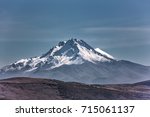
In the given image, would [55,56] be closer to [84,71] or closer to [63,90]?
[84,71]

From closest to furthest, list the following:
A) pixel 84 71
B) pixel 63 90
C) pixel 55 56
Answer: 1. pixel 63 90
2. pixel 55 56
3. pixel 84 71

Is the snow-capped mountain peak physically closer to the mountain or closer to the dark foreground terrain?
the mountain

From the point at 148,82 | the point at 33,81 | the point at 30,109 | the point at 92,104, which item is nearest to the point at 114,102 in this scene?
the point at 92,104

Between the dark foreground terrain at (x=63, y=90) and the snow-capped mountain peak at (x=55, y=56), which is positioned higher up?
the snow-capped mountain peak at (x=55, y=56)

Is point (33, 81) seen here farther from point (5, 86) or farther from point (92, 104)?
point (92, 104)

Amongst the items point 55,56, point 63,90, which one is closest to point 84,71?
point 55,56

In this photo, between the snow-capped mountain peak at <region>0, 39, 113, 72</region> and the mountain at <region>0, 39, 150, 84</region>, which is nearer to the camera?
the snow-capped mountain peak at <region>0, 39, 113, 72</region>

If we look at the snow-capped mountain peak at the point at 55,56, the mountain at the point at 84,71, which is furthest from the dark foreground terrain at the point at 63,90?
the snow-capped mountain peak at the point at 55,56

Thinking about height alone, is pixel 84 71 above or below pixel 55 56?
below

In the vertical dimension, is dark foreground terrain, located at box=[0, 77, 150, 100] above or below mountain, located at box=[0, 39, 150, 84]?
below

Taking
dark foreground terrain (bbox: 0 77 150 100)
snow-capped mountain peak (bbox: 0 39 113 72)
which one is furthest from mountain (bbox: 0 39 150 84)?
dark foreground terrain (bbox: 0 77 150 100)

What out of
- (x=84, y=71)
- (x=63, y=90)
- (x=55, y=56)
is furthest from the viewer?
(x=84, y=71)

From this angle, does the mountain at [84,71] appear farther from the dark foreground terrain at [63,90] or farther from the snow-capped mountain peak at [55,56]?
the dark foreground terrain at [63,90]
